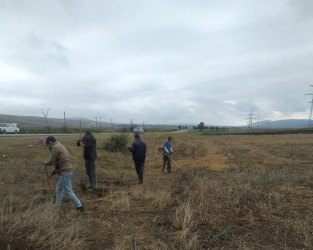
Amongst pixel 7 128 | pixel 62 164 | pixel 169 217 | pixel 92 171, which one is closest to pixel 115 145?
pixel 92 171

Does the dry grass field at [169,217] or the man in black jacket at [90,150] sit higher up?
the man in black jacket at [90,150]

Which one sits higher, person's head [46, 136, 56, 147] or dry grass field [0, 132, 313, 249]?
person's head [46, 136, 56, 147]

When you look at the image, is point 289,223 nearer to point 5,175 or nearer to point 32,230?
point 32,230

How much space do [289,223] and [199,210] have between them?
1.65 m

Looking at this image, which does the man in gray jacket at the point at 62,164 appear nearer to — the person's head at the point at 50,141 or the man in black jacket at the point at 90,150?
the person's head at the point at 50,141

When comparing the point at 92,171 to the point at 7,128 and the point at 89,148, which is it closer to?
the point at 89,148

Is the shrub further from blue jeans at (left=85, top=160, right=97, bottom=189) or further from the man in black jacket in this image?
the man in black jacket

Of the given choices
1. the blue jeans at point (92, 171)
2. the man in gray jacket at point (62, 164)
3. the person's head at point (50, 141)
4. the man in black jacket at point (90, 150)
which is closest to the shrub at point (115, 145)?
the blue jeans at point (92, 171)

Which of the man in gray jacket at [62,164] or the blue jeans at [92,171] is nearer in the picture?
the man in gray jacket at [62,164]

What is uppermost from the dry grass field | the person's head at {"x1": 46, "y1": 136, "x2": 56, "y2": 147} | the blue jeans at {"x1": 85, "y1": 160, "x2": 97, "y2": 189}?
the person's head at {"x1": 46, "y1": 136, "x2": 56, "y2": 147}

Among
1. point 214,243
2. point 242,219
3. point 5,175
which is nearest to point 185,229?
point 214,243

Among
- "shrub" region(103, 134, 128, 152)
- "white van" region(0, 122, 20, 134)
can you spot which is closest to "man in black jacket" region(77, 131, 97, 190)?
"shrub" region(103, 134, 128, 152)

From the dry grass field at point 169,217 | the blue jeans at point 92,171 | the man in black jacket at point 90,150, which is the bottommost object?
the dry grass field at point 169,217

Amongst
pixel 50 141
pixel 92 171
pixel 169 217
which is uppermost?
pixel 50 141
